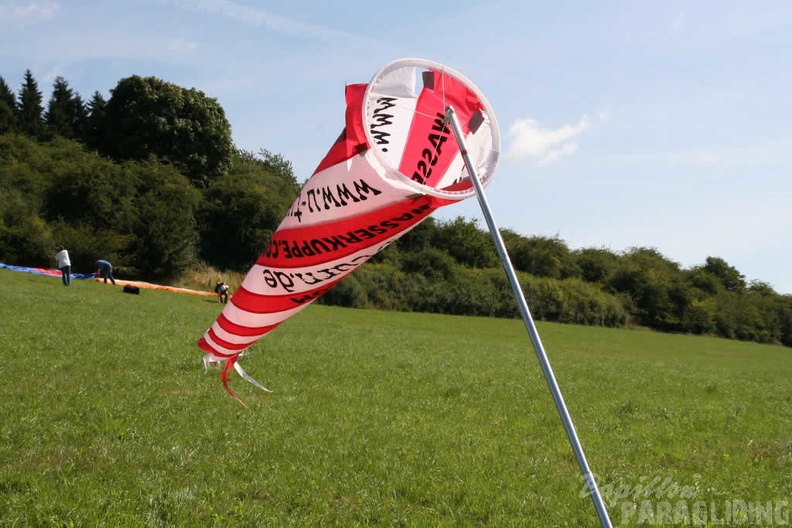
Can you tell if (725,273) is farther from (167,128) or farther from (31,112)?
(31,112)

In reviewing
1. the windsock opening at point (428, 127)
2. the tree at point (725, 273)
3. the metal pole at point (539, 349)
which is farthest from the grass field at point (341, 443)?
the tree at point (725, 273)

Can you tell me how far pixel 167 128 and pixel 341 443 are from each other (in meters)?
55.8

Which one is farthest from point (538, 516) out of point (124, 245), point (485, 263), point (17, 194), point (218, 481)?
point (485, 263)

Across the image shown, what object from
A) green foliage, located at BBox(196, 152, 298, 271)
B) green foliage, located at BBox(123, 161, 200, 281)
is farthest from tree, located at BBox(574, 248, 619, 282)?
green foliage, located at BBox(123, 161, 200, 281)

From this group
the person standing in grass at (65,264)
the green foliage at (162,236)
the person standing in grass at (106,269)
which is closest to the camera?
the person standing in grass at (65,264)

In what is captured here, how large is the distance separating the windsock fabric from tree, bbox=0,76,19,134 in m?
62.7

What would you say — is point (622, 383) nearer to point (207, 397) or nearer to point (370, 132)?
point (207, 397)

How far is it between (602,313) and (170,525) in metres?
57.0

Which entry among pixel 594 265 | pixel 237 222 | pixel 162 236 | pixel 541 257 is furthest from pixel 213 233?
pixel 594 265

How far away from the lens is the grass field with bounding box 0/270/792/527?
18.8 feet

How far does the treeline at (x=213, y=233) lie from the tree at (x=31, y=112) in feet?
0.46

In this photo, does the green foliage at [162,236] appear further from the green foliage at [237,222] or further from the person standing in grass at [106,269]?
the person standing in grass at [106,269]

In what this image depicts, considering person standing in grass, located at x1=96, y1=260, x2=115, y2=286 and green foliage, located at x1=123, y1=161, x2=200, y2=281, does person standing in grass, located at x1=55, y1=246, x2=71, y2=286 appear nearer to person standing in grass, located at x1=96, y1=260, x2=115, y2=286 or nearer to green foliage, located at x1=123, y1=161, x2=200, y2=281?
person standing in grass, located at x1=96, y1=260, x2=115, y2=286

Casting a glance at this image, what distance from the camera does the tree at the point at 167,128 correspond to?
194 ft
